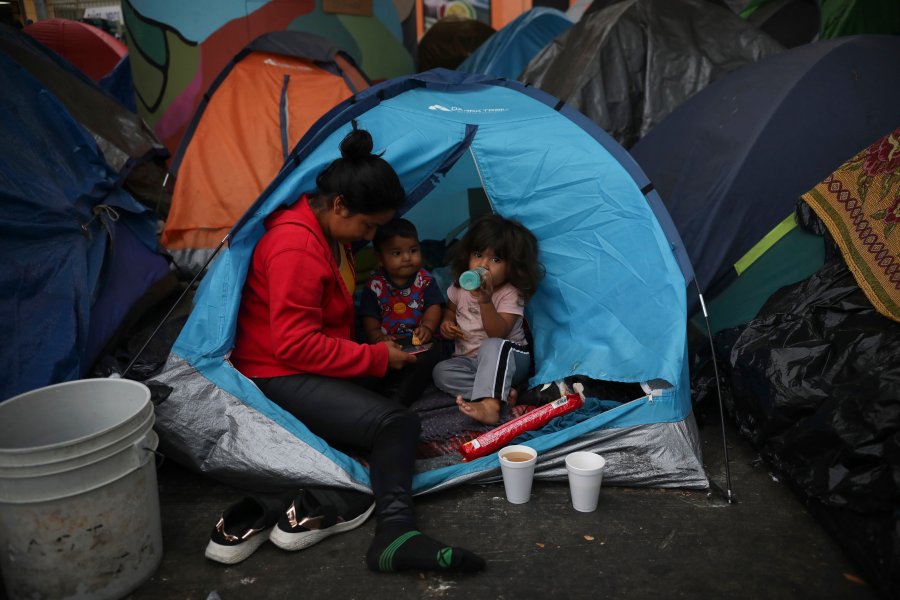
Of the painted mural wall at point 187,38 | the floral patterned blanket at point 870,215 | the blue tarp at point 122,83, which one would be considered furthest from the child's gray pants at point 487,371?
the blue tarp at point 122,83

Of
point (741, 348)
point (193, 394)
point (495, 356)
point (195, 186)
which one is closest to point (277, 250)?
point (193, 394)

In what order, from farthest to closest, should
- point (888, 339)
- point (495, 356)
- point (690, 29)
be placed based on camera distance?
point (690, 29)
point (495, 356)
point (888, 339)

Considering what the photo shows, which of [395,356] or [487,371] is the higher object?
[395,356]

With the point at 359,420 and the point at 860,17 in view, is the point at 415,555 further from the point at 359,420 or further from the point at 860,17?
the point at 860,17

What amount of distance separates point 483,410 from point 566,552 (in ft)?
2.16

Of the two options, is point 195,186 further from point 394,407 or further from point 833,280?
point 833,280

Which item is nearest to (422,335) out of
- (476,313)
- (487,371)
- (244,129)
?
(476,313)

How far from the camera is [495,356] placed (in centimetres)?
244

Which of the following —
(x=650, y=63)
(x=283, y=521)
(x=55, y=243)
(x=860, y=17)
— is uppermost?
(x=860, y=17)

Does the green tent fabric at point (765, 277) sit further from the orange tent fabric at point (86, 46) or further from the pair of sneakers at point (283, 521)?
the orange tent fabric at point (86, 46)

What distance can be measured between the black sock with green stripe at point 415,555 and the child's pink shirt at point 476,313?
3.33 ft

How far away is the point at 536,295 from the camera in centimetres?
267

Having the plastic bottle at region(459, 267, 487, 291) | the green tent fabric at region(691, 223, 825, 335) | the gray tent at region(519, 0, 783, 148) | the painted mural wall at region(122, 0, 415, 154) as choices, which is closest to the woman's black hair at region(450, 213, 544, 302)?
the plastic bottle at region(459, 267, 487, 291)

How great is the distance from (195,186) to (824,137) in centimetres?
312
